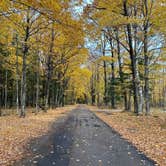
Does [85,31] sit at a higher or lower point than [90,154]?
higher

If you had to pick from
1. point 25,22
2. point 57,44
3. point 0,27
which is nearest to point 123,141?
point 0,27

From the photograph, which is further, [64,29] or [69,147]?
[64,29]

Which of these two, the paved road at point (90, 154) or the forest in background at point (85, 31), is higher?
the forest in background at point (85, 31)

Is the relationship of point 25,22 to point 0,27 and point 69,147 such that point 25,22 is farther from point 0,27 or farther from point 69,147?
point 69,147

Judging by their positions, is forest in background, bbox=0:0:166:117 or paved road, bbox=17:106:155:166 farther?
forest in background, bbox=0:0:166:117

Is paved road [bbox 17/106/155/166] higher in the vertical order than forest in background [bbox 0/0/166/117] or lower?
lower

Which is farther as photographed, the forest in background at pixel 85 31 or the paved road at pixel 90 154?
the forest in background at pixel 85 31

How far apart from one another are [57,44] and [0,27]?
12582mm

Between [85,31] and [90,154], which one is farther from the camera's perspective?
[85,31]

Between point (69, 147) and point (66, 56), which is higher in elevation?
point (66, 56)

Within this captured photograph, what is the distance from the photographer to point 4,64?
33.3 meters

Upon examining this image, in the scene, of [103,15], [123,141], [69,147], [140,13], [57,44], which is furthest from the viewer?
[57,44]

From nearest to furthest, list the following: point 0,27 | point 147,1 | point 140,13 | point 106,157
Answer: point 106,157
point 0,27
point 147,1
point 140,13

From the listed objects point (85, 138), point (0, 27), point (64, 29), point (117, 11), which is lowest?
point (85, 138)
